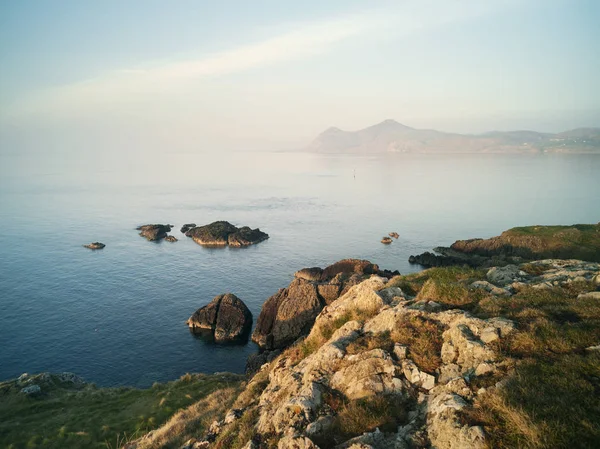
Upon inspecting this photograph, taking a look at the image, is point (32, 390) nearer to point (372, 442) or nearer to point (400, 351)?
point (400, 351)

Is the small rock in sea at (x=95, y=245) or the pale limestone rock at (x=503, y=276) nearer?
the pale limestone rock at (x=503, y=276)

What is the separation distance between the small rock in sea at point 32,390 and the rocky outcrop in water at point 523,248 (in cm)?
6574

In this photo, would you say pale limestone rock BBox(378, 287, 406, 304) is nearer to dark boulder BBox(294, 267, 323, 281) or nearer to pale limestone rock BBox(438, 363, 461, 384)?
pale limestone rock BBox(438, 363, 461, 384)

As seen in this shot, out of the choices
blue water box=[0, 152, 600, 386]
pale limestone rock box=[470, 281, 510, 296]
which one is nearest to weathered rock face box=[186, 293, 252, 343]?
blue water box=[0, 152, 600, 386]

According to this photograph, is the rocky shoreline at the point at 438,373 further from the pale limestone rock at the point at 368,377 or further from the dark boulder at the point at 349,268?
the dark boulder at the point at 349,268

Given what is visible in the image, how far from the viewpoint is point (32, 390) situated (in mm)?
32688

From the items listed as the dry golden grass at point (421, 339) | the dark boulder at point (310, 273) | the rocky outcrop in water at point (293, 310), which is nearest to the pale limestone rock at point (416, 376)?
the dry golden grass at point (421, 339)

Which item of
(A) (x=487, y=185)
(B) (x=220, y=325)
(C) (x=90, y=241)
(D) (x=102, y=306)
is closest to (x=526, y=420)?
(B) (x=220, y=325)

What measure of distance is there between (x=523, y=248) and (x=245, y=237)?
214 feet

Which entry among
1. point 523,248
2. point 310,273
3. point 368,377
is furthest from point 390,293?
point 523,248

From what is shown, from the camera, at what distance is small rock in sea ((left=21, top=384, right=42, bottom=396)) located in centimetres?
3238

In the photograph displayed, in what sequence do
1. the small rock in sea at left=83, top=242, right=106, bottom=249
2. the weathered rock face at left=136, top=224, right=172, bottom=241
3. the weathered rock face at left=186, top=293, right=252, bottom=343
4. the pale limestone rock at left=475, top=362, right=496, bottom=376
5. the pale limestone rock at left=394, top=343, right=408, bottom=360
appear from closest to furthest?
the pale limestone rock at left=475, top=362, right=496, bottom=376
the pale limestone rock at left=394, top=343, right=408, bottom=360
the weathered rock face at left=186, top=293, right=252, bottom=343
the small rock in sea at left=83, top=242, right=106, bottom=249
the weathered rock face at left=136, top=224, right=172, bottom=241

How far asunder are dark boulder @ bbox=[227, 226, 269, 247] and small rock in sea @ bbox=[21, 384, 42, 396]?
65236 mm

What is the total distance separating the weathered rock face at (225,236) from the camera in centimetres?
9869
